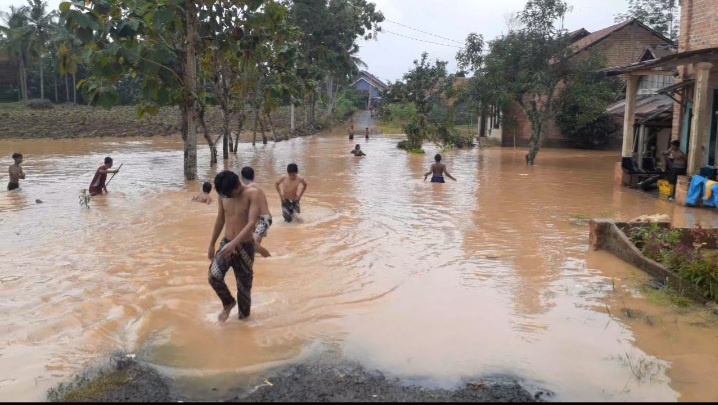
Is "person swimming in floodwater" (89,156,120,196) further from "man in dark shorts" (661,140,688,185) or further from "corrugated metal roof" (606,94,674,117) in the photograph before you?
"corrugated metal roof" (606,94,674,117)

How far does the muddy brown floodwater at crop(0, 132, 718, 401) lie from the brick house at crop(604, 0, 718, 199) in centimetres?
152

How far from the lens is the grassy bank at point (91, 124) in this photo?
41.2 metres

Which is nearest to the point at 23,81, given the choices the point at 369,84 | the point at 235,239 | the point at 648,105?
the point at 369,84

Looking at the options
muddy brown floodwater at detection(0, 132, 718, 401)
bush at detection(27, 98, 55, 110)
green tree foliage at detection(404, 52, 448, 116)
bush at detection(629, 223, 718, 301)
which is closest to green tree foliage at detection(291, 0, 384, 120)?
green tree foliage at detection(404, 52, 448, 116)

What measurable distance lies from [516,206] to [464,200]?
4.08ft

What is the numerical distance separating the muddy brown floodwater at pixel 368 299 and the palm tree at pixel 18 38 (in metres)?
38.7

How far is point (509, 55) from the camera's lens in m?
21.1

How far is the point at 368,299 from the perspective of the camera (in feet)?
21.8

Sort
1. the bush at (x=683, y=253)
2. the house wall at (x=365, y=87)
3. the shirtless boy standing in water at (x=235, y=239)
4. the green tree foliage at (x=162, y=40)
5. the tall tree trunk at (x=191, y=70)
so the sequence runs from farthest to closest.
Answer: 1. the house wall at (x=365, y=87)
2. the tall tree trunk at (x=191, y=70)
3. the green tree foliage at (x=162, y=40)
4. the bush at (x=683, y=253)
5. the shirtless boy standing in water at (x=235, y=239)

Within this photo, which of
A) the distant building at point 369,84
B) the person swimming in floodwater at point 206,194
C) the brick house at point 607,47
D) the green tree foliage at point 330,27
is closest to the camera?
the person swimming in floodwater at point 206,194

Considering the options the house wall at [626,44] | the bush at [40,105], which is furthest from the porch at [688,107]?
the bush at [40,105]

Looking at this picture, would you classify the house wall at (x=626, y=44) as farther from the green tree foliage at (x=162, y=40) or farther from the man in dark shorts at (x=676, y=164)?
the green tree foliage at (x=162, y=40)

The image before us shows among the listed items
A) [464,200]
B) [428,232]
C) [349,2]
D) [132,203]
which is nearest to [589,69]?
[464,200]

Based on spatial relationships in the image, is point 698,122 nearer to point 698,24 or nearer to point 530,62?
point 698,24
